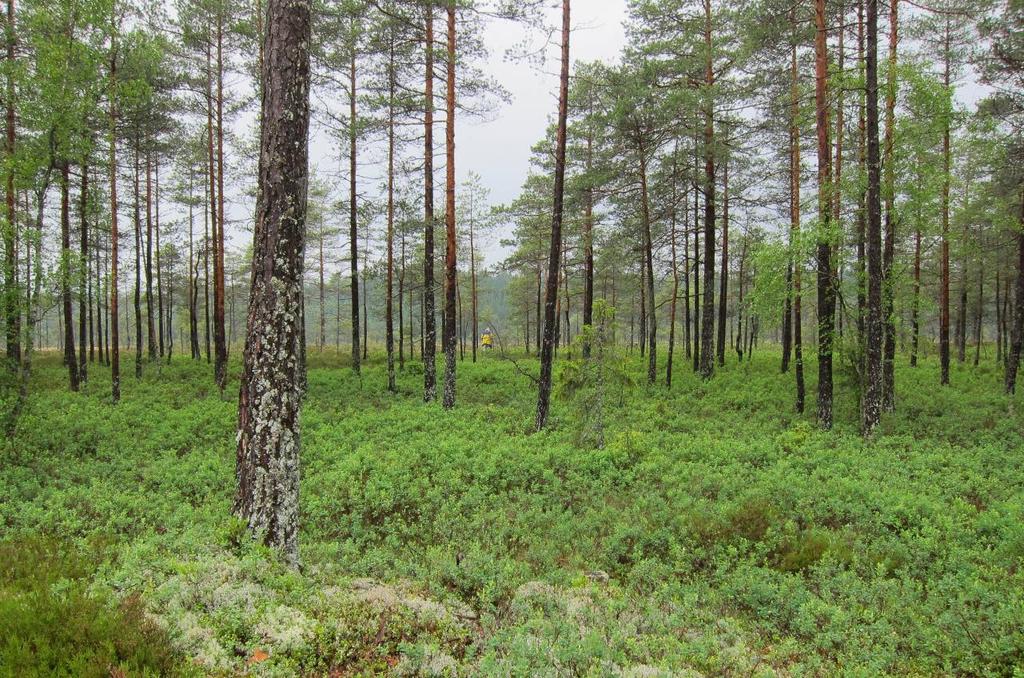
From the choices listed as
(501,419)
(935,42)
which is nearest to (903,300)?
(935,42)

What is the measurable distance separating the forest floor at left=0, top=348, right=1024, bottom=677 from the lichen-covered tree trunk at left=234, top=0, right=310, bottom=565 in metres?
0.48

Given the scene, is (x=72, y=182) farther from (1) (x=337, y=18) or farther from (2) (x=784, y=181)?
(2) (x=784, y=181)

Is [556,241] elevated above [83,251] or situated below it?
below

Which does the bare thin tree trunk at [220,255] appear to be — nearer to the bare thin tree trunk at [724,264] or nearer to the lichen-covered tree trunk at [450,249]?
the lichen-covered tree trunk at [450,249]

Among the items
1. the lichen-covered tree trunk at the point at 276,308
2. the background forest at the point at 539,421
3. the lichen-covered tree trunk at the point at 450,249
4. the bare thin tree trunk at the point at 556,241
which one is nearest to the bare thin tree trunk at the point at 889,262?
the background forest at the point at 539,421

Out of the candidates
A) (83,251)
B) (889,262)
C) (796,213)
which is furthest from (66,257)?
(889,262)

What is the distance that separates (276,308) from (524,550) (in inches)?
183

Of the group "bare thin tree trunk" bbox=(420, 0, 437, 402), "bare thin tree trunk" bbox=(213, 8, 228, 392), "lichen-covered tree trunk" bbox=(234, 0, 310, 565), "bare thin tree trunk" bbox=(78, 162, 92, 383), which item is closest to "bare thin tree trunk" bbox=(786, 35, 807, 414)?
"bare thin tree trunk" bbox=(420, 0, 437, 402)

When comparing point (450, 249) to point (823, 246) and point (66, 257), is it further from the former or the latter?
point (823, 246)

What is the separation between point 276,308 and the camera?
5121 millimetres

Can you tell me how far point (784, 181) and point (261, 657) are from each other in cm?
2397

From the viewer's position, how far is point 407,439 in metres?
11.4

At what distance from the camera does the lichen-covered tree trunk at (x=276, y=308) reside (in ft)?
16.8

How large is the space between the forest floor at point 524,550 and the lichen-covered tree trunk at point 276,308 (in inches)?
19.0
